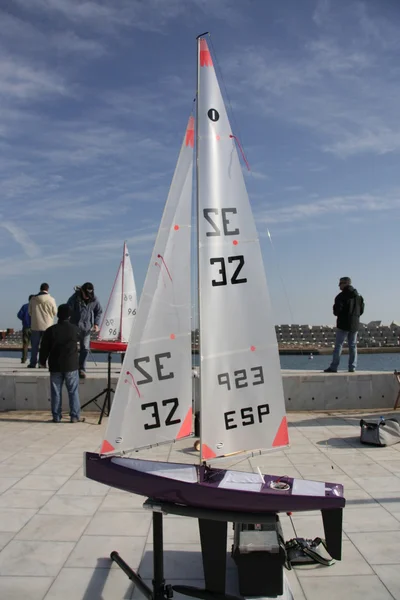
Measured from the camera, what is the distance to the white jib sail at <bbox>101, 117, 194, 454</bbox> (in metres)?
4.34

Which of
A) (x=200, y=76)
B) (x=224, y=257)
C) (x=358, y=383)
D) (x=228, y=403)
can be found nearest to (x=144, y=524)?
(x=228, y=403)

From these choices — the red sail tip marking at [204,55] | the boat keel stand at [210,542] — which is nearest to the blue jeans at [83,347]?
the red sail tip marking at [204,55]

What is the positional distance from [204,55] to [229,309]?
85.9 inches

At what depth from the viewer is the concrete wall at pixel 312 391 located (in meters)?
11.7

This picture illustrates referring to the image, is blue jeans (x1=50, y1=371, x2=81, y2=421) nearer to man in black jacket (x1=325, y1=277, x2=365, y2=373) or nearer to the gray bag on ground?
the gray bag on ground

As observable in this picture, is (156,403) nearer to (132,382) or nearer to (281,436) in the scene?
(132,382)

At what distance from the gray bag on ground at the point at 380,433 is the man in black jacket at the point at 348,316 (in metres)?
3.58

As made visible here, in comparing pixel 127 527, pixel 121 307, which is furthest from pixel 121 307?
pixel 127 527

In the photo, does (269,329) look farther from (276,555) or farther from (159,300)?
(276,555)

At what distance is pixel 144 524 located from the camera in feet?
17.5

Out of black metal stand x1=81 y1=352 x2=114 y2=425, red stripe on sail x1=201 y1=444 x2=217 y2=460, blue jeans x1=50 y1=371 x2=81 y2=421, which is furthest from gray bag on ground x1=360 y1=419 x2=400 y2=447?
blue jeans x1=50 y1=371 x2=81 y2=421

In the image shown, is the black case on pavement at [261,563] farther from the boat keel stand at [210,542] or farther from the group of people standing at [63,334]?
the group of people standing at [63,334]

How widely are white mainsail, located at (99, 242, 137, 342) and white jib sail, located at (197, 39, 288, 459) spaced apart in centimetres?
1476

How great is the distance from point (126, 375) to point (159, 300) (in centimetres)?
65
